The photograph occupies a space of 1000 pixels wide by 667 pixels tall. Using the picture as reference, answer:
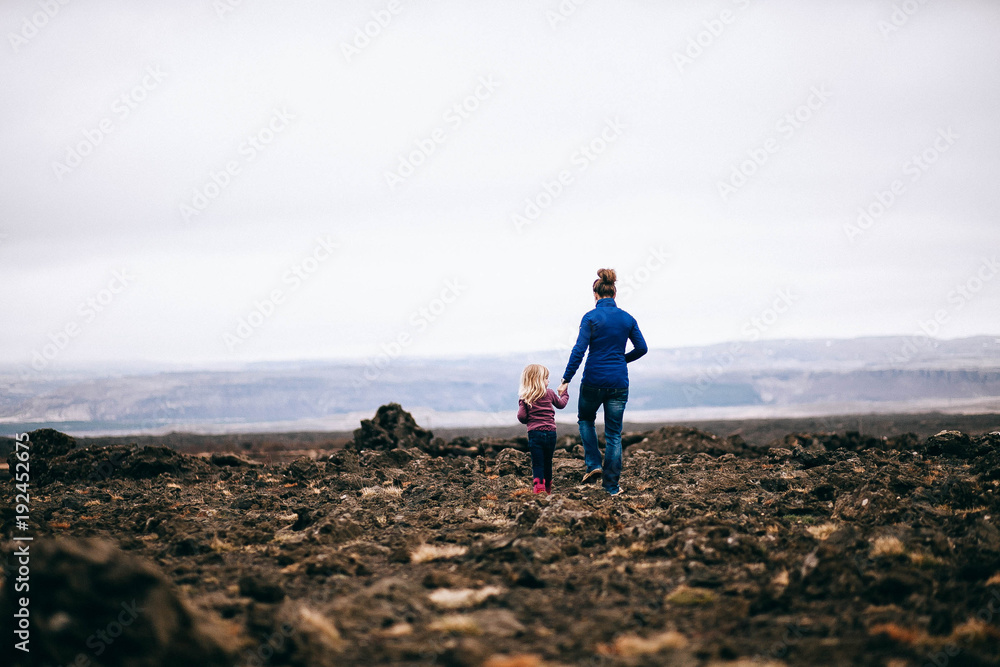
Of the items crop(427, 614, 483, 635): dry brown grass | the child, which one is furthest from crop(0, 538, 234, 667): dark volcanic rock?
the child

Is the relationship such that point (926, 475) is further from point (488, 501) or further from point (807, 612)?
point (807, 612)

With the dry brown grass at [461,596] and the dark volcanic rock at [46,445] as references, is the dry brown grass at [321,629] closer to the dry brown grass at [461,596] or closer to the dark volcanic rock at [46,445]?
the dry brown grass at [461,596]

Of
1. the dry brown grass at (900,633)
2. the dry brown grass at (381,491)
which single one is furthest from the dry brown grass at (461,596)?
the dry brown grass at (381,491)

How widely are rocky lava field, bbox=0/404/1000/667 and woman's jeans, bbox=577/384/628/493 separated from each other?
1.37 ft

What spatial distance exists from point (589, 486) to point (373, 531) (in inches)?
148

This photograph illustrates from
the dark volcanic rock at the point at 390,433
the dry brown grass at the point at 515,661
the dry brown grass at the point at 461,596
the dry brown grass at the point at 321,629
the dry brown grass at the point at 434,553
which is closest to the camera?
the dry brown grass at the point at 515,661

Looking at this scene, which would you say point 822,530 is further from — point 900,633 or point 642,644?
point 642,644

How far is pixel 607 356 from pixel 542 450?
1.86 meters

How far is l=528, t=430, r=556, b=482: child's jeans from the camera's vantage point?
1089 cm

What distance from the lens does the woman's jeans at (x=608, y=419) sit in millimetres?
10133

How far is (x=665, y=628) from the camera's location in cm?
520

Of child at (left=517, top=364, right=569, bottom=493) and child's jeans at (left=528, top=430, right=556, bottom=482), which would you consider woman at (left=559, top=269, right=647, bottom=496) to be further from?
child's jeans at (left=528, top=430, right=556, bottom=482)

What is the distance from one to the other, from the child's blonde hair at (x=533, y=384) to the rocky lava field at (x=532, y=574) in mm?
1421

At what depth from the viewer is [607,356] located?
1017cm
